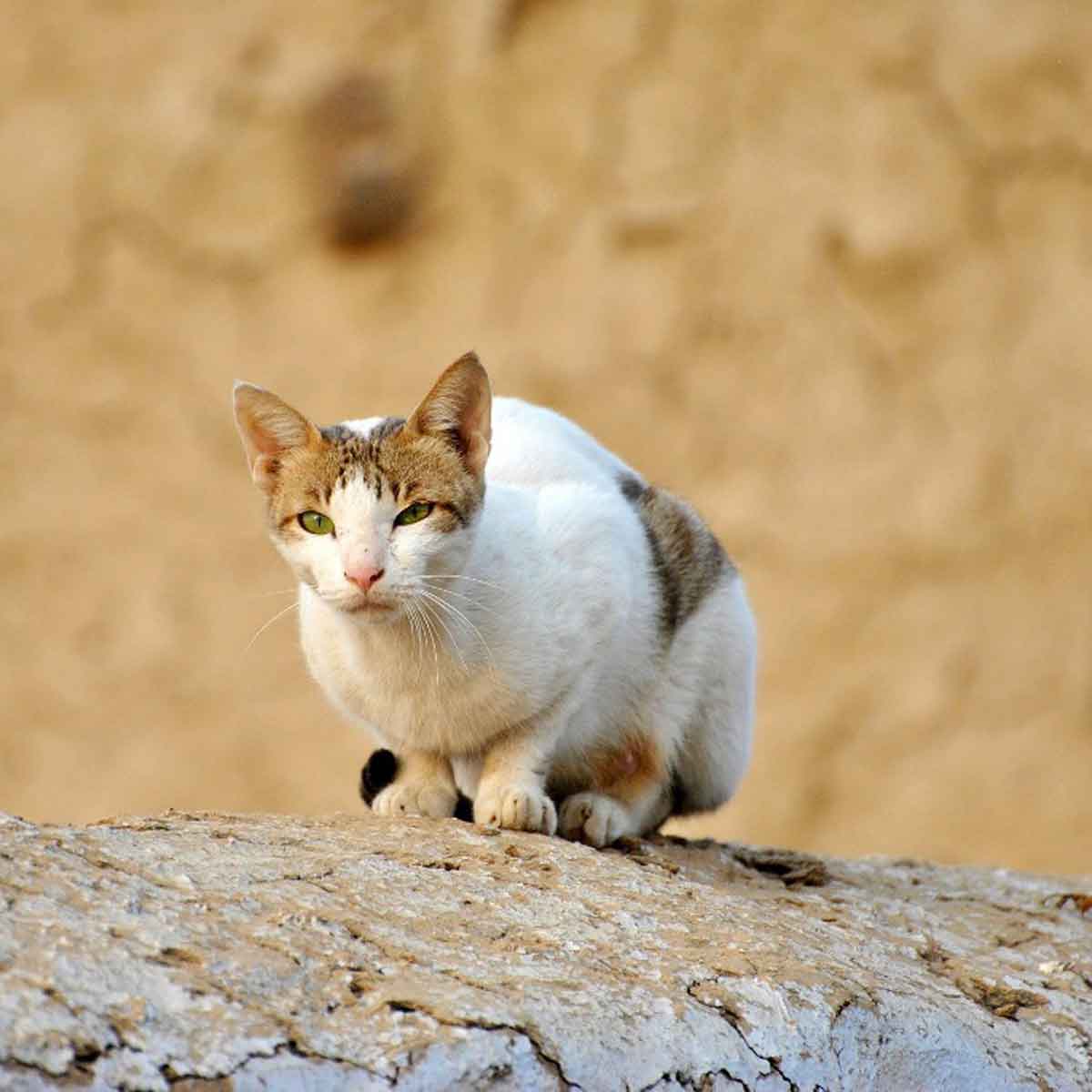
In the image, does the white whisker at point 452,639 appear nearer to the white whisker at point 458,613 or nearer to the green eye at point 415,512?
the white whisker at point 458,613

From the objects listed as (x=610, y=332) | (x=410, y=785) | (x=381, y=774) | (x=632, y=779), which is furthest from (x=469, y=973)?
(x=610, y=332)

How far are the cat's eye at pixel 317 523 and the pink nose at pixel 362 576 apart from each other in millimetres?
146

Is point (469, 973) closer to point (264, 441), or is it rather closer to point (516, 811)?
point (516, 811)

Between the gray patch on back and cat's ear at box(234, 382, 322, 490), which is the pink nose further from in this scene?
the gray patch on back

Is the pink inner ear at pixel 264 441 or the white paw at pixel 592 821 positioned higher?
the pink inner ear at pixel 264 441

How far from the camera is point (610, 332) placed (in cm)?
768

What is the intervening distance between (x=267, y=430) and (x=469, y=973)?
1.23 m

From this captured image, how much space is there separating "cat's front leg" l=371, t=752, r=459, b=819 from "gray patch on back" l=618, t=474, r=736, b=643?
0.53 m

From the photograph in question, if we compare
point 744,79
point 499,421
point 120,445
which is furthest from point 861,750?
point 499,421

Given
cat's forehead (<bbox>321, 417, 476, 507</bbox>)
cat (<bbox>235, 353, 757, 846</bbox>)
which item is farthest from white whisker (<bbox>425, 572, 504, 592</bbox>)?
cat's forehead (<bbox>321, 417, 476, 507</bbox>)

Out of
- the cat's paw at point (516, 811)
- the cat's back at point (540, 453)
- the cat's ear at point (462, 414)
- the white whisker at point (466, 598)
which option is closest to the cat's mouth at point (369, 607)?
the white whisker at point (466, 598)

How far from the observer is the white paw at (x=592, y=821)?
344 cm

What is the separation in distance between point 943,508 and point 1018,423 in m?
0.47

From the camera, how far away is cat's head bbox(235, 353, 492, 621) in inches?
121
